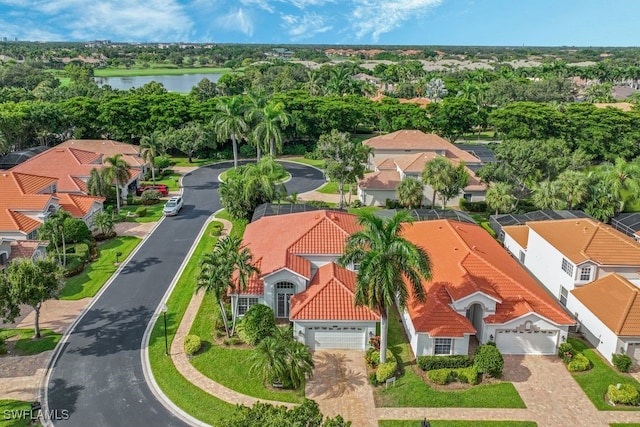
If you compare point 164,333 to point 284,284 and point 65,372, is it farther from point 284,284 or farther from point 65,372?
point 284,284

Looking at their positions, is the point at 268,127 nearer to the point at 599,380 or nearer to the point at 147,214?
the point at 147,214

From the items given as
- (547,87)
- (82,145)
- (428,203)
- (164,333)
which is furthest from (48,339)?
(547,87)

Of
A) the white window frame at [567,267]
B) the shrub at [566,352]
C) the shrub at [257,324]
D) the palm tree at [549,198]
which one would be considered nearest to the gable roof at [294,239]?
the shrub at [257,324]

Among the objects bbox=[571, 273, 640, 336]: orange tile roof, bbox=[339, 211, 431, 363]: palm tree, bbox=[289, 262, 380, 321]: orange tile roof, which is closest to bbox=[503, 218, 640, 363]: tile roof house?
bbox=[571, 273, 640, 336]: orange tile roof

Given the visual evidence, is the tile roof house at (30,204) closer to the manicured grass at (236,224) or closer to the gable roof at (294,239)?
the manicured grass at (236,224)

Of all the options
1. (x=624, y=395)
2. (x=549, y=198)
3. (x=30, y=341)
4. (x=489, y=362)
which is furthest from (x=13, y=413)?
(x=549, y=198)
